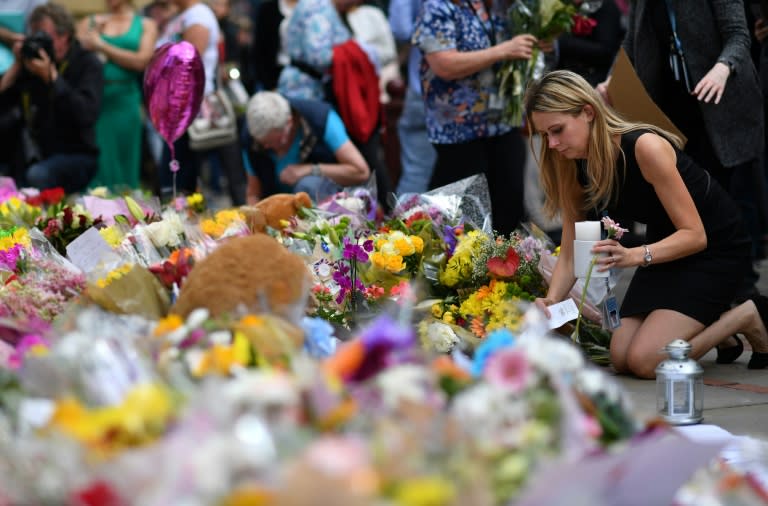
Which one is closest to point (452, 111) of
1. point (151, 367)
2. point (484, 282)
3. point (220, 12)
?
point (484, 282)

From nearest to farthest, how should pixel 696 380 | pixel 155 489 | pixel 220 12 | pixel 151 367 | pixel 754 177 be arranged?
pixel 155 489, pixel 151 367, pixel 696 380, pixel 754 177, pixel 220 12

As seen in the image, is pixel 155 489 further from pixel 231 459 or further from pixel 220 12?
pixel 220 12

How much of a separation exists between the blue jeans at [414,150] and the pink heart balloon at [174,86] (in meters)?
1.57

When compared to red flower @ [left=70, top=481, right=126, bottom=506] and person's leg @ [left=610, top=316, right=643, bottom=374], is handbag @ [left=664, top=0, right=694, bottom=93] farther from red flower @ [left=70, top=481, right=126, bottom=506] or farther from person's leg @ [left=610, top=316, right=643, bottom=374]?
red flower @ [left=70, top=481, right=126, bottom=506]

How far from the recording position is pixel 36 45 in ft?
25.2

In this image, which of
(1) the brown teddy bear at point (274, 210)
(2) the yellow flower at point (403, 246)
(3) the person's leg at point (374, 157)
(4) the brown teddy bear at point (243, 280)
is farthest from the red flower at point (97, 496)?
(3) the person's leg at point (374, 157)

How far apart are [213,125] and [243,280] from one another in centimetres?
512

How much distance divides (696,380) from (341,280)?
5.01ft

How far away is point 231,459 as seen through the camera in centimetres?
160

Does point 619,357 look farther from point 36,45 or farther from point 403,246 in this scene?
point 36,45

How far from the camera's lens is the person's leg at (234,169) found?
811cm

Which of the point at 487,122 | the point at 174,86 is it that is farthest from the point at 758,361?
the point at 174,86

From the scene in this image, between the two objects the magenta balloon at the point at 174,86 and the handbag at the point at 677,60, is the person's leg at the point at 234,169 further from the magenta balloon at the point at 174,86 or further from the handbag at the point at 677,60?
the handbag at the point at 677,60

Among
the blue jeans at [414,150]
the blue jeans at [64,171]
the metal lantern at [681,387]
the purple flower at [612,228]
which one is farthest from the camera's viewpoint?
the blue jeans at [64,171]
